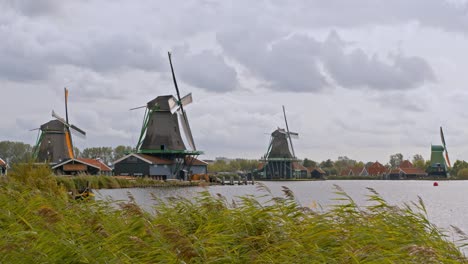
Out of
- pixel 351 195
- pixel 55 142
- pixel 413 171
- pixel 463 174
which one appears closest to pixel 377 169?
pixel 413 171

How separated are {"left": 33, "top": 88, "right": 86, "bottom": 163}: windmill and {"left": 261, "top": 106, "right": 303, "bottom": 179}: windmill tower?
3940 centimetres

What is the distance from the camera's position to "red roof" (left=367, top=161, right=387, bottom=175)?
13962cm

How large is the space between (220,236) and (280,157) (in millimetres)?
92159

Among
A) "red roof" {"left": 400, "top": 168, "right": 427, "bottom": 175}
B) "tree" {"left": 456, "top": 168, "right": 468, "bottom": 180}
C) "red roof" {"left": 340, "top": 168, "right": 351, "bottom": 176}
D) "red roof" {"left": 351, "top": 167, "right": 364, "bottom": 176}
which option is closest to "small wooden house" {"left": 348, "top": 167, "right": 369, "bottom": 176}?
"red roof" {"left": 351, "top": 167, "right": 364, "bottom": 176}

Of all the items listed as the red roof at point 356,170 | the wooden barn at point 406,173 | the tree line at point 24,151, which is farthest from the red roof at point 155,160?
the red roof at point 356,170

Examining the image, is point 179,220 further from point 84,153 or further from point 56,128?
point 84,153

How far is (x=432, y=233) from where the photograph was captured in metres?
7.18

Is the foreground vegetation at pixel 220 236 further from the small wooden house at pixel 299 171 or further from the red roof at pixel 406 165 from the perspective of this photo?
the red roof at pixel 406 165

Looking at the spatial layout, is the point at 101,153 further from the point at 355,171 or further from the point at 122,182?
the point at 122,182

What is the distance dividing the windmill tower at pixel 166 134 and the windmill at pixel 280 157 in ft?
112

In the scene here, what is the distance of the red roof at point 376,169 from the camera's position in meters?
140

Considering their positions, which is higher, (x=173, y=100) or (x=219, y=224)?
(x=173, y=100)

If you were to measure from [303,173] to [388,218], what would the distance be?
113 metres

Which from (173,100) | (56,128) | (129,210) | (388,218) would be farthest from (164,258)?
(56,128)
